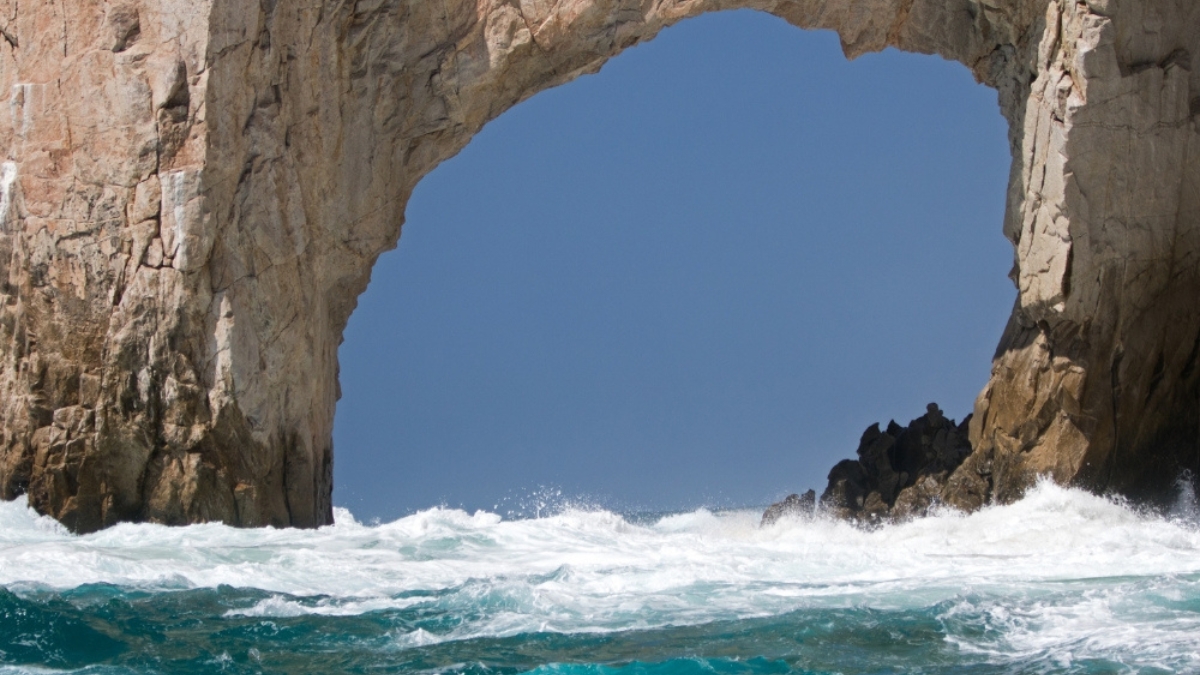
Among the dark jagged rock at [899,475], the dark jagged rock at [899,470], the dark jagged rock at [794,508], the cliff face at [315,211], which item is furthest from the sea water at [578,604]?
the dark jagged rock at [794,508]

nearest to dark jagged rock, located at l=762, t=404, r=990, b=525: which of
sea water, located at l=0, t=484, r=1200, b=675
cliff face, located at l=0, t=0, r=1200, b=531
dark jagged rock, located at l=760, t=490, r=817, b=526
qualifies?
dark jagged rock, located at l=760, t=490, r=817, b=526

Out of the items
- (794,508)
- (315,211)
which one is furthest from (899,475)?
(315,211)

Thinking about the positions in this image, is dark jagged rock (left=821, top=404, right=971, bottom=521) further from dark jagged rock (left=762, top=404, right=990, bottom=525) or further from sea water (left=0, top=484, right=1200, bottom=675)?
sea water (left=0, top=484, right=1200, bottom=675)

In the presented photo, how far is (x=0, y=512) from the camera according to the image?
14906 millimetres

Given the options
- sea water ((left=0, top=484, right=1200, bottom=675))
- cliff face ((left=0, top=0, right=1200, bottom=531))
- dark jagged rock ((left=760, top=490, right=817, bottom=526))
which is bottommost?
sea water ((left=0, top=484, right=1200, bottom=675))

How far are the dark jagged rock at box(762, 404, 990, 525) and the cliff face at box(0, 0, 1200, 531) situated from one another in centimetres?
82

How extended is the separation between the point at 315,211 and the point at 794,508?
8.66 meters

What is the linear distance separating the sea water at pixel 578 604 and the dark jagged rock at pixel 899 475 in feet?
12.5

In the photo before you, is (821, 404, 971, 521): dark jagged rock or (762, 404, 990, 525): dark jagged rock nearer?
(762, 404, 990, 525): dark jagged rock

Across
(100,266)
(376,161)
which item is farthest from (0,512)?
(376,161)

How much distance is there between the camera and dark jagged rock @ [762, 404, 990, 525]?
18453 millimetres

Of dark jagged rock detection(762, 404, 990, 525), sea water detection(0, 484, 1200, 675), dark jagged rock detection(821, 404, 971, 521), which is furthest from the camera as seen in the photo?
dark jagged rock detection(821, 404, 971, 521)

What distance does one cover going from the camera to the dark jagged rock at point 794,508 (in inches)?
803

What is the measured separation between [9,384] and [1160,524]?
1343 centimetres
